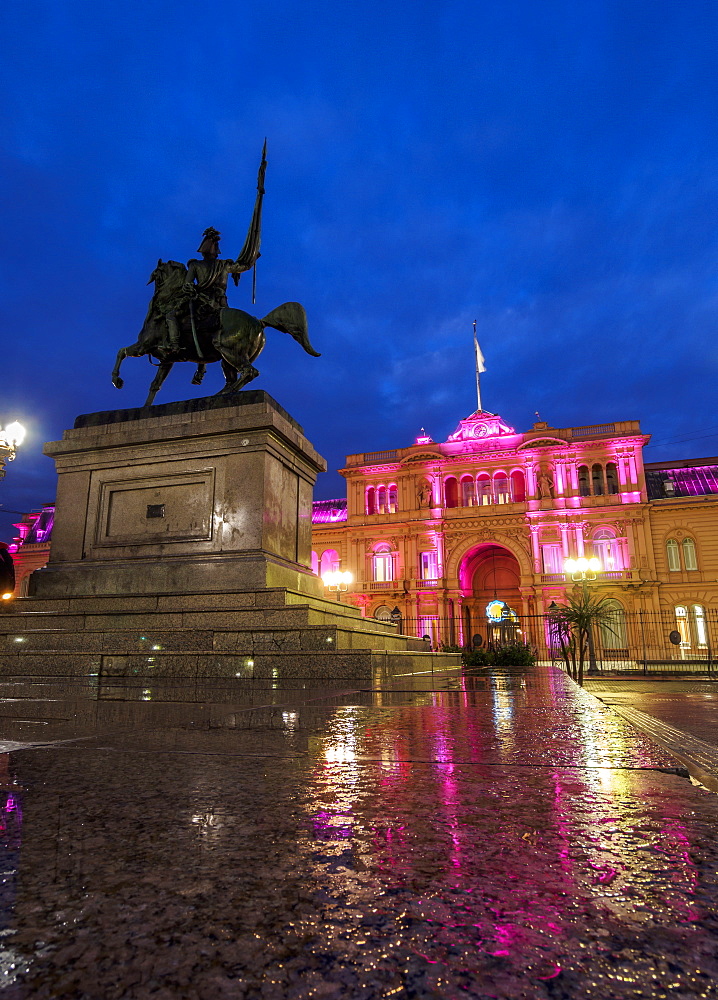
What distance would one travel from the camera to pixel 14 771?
162cm

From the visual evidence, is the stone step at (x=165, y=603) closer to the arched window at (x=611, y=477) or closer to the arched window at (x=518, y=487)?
the arched window at (x=518, y=487)

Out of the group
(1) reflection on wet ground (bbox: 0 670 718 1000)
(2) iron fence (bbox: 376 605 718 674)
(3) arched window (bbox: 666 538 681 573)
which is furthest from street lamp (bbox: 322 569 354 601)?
→ (1) reflection on wet ground (bbox: 0 670 718 1000)

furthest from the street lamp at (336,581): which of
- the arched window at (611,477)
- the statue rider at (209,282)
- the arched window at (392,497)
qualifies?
the statue rider at (209,282)

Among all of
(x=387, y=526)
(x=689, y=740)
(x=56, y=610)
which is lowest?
(x=689, y=740)

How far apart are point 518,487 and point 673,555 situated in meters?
9.37

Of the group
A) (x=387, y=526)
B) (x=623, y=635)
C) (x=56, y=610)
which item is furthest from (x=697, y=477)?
(x=56, y=610)

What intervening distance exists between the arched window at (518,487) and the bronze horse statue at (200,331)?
30312mm

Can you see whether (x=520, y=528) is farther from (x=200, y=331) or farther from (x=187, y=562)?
(x=187, y=562)

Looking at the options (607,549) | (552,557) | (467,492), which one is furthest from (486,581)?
(607,549)

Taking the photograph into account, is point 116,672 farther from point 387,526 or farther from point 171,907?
point 387,526

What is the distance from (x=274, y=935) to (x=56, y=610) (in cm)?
766

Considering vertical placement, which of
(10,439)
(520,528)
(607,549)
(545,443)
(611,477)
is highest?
(545,443)

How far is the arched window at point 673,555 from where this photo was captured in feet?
112

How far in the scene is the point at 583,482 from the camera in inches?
1448
